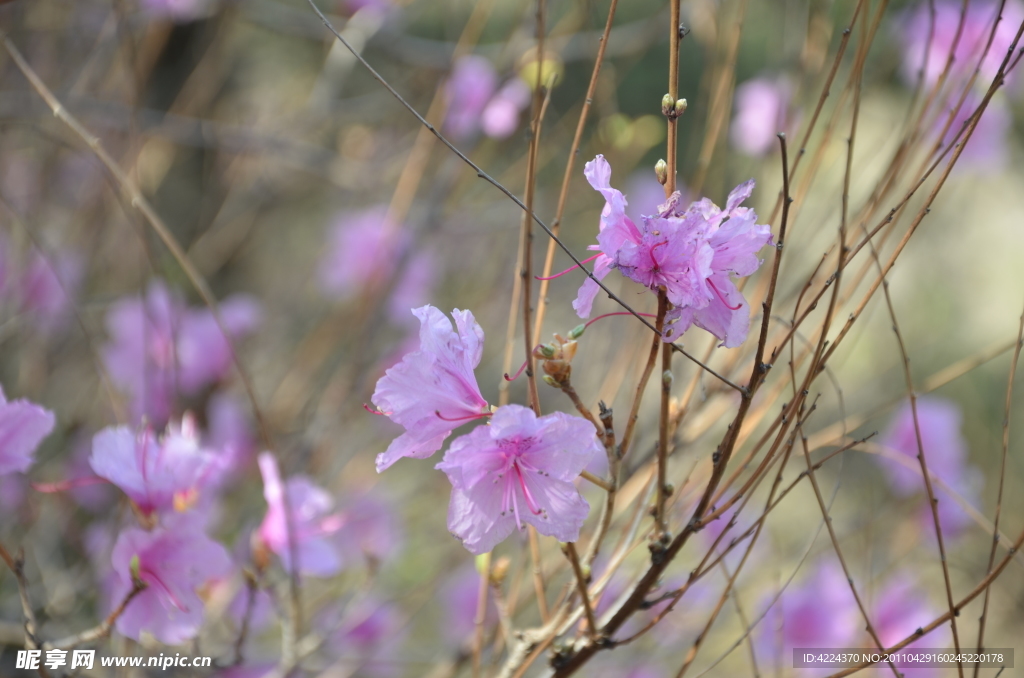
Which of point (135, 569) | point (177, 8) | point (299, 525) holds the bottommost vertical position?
point (135, 569)

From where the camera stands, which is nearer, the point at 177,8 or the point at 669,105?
the point at 669,105

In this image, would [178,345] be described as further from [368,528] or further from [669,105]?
[669,105]

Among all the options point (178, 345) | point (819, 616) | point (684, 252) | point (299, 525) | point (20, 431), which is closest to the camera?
point (684, 252)

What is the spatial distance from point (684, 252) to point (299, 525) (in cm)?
59

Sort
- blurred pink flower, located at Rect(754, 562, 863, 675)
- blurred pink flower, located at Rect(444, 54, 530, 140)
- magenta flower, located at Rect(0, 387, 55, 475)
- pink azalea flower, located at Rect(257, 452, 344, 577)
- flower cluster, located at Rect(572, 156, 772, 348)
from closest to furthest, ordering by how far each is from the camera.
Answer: flower cluster, located at Rect(572, 156, 772, 348), magenta flower, located at Rect(0, 387, 55, 475), pink azalea flower, located at Rect(257, 452, 344, 577), blurred pink flower, located at Rect(754, 562, 863, 675), blurred pink flower, located at Rect(444, 54, 530, 140)

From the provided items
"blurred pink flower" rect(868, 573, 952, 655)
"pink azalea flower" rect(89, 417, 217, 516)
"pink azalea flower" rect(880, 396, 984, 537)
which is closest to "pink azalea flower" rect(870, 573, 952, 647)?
"blurred pink flower" rect(868, 573, 952, 655)

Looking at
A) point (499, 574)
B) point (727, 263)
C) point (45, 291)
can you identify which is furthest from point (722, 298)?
point (45, 291)

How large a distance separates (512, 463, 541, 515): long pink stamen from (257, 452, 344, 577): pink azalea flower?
38cm

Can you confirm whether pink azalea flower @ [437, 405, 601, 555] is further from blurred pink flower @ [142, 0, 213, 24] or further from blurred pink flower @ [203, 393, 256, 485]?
blurred pink flower @ [142, 0, 213, 24]

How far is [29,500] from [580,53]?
1.29 metres

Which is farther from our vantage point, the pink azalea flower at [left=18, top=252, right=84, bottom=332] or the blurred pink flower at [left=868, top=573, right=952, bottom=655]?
the pink azalea flower at [left=18, top=252, right=84, bottom=332]

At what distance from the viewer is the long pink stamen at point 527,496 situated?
18.8 inches

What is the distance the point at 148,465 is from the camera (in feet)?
2.23

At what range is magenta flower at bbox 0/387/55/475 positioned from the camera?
0.59 meters
